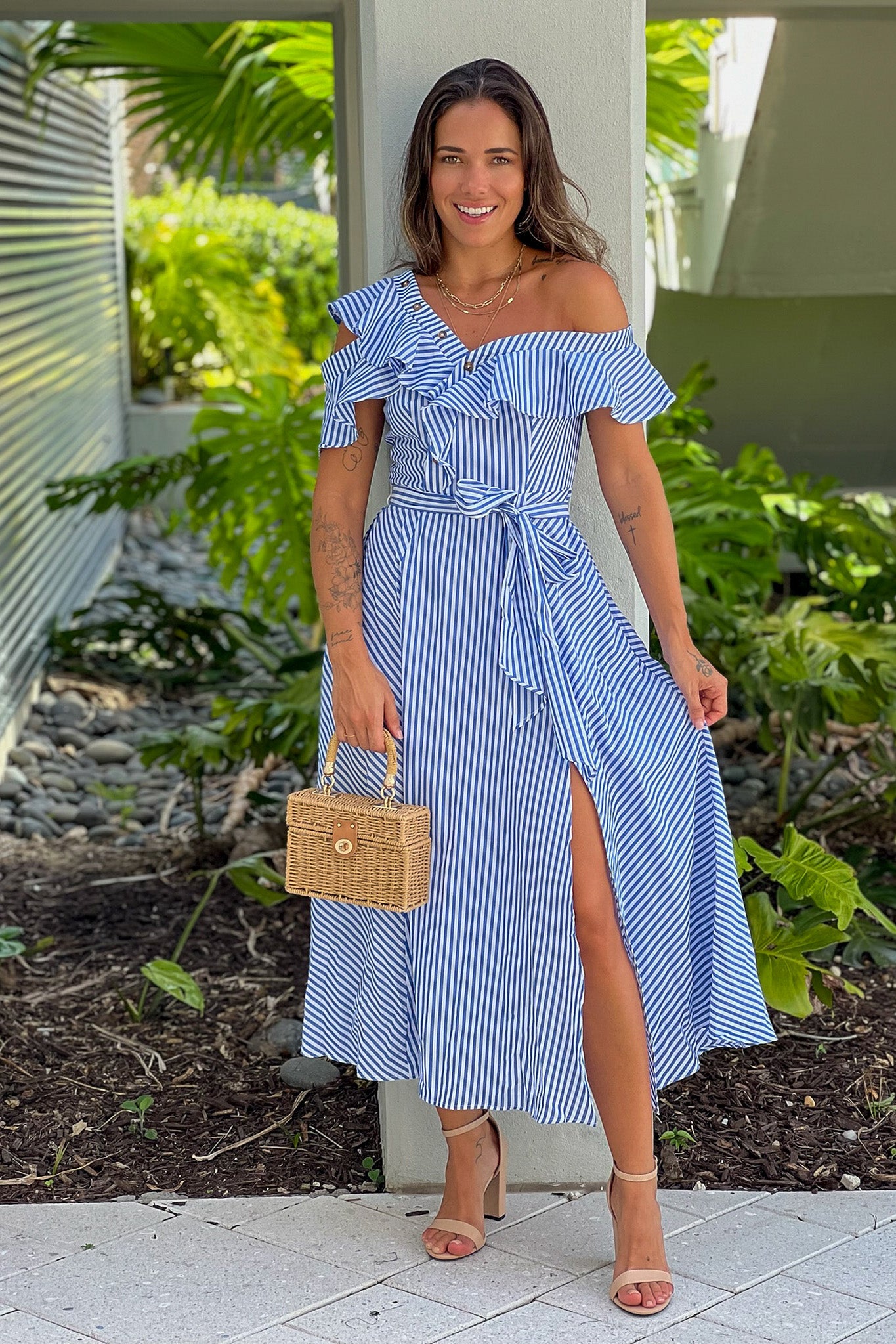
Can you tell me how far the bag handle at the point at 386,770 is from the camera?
2.26 metres

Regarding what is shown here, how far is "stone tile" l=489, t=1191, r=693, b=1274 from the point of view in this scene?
243 cm

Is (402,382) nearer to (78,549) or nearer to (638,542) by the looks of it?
(638,542)

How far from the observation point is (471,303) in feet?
7.50

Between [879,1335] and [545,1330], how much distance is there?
465 millimetres

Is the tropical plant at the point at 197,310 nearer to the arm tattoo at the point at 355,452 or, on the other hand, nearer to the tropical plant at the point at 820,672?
the tropical plant at the point at 820,672

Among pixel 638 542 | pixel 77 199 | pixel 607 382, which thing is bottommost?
pixel 638 542

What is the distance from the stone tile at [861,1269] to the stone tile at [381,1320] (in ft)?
1.75

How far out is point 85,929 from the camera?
389 centimetres

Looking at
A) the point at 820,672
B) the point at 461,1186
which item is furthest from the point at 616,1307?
the point at 820,672

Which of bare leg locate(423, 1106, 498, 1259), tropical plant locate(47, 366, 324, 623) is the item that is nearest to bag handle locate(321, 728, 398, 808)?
bare leg locate(423, 1106, 498, 1259)

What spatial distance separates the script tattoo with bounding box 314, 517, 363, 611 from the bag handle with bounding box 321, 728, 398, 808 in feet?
0.65

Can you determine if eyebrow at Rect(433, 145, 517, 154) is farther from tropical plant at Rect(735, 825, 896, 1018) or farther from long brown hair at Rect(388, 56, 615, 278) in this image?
tropical plant at Rect(735, 825, 896, 1018)

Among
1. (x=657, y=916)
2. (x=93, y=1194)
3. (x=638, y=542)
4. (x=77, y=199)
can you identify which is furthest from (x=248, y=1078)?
(x=77, y=199)

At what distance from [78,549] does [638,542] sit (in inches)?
223
